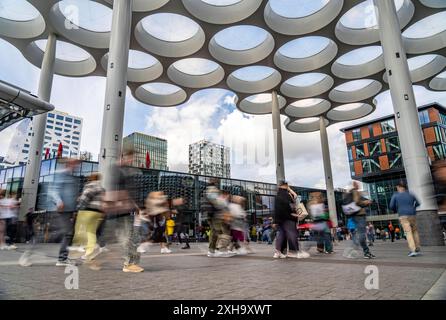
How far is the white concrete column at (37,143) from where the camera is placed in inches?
747

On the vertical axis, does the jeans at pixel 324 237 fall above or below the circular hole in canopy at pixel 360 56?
below

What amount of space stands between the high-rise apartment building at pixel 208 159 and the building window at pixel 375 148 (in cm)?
3027

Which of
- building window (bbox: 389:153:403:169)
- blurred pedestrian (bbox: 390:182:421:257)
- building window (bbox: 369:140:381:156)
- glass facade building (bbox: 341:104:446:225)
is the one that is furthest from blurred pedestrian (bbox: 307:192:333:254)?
building window (bbox: 369:140:381:156)

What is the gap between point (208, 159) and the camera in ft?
111

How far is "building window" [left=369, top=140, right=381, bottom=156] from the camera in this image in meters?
50.6

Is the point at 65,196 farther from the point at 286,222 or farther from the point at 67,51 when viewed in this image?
the point at 67,51

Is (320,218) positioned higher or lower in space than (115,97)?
lower

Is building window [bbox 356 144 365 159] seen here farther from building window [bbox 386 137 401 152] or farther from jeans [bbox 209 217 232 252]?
jeans [bbox 209 217 232 252]

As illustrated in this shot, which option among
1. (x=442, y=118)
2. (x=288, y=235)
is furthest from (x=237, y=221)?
(x=442, y=118)

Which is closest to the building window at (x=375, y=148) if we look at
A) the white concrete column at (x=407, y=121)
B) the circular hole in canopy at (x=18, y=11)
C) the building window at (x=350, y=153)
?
the building window at (x=350, y=153)

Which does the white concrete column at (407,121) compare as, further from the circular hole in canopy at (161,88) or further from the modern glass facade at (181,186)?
the circular hole in canopy at (161,88)

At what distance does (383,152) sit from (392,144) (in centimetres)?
197
